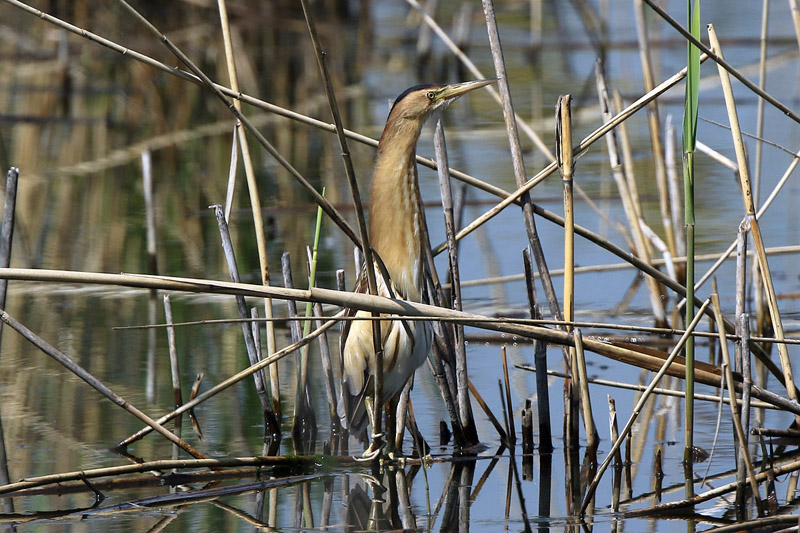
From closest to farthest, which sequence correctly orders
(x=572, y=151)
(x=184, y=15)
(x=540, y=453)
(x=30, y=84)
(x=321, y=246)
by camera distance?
(x=572, y=151) → (x=540, y=453) → (x=321, y=246) → (x=30, y=84) → (x=184, y=15)

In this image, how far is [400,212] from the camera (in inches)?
114

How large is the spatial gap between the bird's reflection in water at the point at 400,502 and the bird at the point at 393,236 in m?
0.23

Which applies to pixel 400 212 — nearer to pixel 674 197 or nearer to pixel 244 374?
pixel 244 374

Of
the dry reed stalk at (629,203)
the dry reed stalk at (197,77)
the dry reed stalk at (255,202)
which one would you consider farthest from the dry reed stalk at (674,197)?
the dry reed stalk at (255,202)

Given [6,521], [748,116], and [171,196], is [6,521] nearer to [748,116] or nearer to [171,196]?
[171,196]

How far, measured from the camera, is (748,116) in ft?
21.9

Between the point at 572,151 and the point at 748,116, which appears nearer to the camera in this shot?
the point at 572,151

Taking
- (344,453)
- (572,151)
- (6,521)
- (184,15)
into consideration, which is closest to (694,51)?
(572,151)

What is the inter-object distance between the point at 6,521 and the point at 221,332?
159 cm

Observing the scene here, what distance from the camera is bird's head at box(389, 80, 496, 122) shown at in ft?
9.30

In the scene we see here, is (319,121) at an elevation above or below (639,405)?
above

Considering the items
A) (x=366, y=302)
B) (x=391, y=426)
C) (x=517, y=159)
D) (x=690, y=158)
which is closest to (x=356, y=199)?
(x=366, y=302)

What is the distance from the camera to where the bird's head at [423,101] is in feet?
9.30

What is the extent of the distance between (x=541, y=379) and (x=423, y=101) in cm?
71
